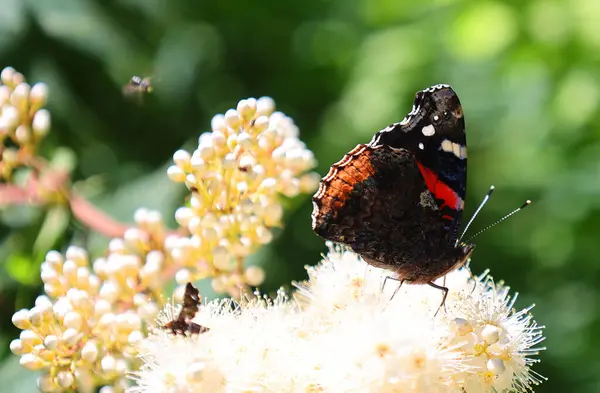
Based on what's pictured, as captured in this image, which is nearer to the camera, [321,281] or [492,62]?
[321,281]

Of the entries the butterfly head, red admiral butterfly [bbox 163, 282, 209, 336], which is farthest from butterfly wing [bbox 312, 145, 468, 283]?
red admiral butterfly [bbox 163, 282, 209, 336]

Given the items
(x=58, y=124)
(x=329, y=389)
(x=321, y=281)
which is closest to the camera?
(x=329, y=389)

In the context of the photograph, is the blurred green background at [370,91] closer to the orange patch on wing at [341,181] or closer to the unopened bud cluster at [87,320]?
the orange patch on wing at [341,181]

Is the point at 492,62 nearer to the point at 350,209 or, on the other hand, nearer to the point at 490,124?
the point at 490,124

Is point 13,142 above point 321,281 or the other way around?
above

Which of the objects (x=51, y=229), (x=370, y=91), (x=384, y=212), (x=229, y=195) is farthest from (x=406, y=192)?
(x=370, y=91)

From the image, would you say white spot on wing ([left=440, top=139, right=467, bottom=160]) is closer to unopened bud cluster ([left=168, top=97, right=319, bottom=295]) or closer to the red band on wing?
the red band on wing

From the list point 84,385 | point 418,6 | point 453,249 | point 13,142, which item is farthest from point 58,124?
point 418,6
